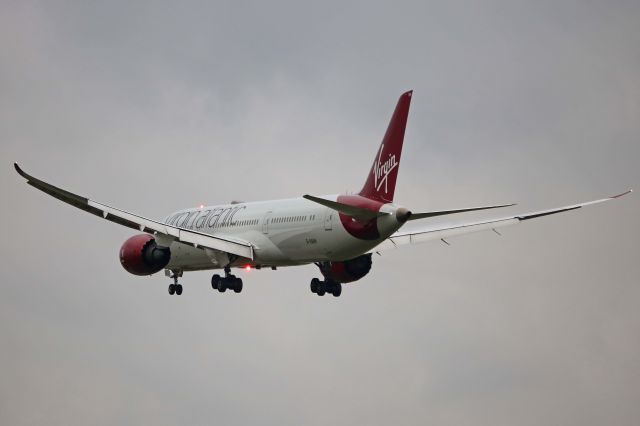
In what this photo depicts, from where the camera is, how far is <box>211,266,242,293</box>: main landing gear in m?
70.4

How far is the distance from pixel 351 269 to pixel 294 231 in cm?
497

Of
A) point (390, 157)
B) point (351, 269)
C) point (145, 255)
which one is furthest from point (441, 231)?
point (145, 255)

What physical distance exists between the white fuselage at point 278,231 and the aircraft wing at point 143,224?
50.1 inches

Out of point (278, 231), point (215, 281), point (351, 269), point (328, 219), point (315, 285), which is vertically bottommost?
point (328, 219)

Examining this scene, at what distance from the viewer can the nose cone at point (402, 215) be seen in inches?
2340

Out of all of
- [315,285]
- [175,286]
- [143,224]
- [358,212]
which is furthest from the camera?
[175,286]

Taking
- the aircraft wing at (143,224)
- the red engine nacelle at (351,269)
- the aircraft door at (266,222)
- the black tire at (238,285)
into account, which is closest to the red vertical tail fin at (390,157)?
the red engine nacelle at (351,269)

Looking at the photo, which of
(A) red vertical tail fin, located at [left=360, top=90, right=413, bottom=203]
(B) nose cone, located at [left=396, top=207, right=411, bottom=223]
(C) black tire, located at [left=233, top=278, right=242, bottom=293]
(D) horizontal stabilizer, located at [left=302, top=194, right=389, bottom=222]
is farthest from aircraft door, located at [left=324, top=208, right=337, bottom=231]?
(C) black tire, located at [left=233, top=278, right=242, bottom=293]

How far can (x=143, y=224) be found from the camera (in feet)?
208

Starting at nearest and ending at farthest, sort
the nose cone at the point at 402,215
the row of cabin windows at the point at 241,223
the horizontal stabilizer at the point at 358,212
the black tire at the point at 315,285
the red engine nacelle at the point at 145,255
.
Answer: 1. the horizontal stabilizer at the point at 358,212
2. the nose cone at the point at 402,215
3. the row of cabin windows at the point at 241,223
4. the red engine nacelle at the point at 145,255
5. the black tire at the point at 315,285

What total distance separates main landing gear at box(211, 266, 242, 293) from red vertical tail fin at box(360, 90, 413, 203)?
40.2 feet

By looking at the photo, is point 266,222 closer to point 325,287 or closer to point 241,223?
point 241,223

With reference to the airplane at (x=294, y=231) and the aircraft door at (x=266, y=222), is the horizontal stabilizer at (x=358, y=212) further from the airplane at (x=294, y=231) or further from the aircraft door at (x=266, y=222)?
the aircraft door at (x=266, y=222)

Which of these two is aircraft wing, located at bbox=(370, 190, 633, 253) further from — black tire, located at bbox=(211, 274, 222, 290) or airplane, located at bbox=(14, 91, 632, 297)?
black tire, located at bbox=(211, 274, 222, 290)
